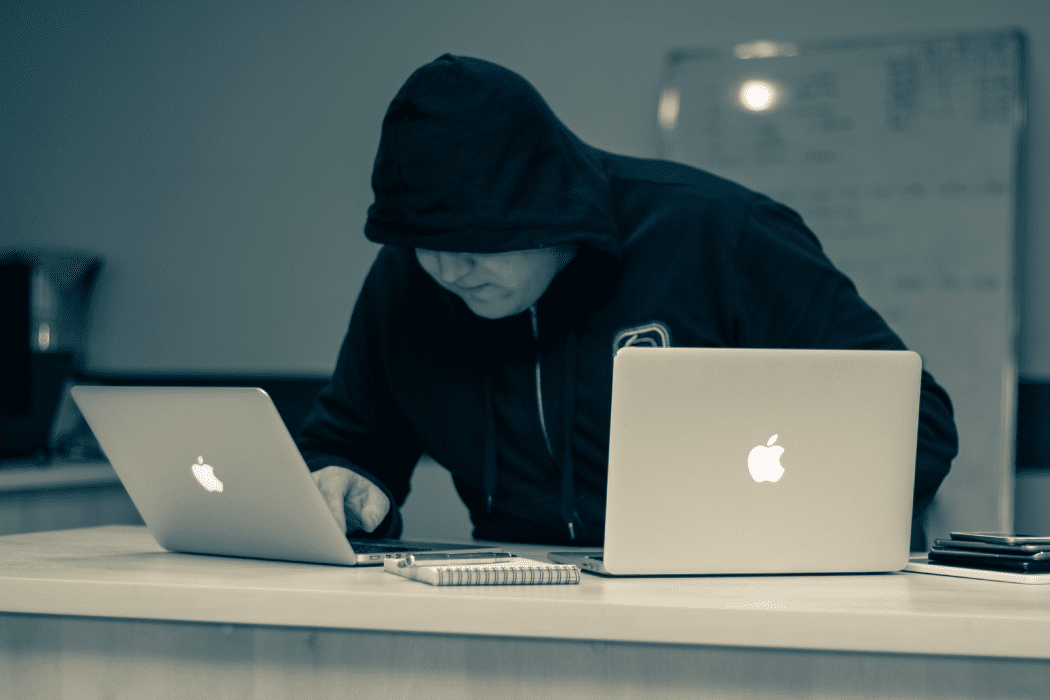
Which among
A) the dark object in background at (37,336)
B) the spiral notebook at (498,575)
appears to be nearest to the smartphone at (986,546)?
Answer: the spiral notebook at (498,575)

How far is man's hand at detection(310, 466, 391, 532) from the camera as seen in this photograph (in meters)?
1.26

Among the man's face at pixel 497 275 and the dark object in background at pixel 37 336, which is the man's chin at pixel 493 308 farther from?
the dark object in background at pixel 37 336

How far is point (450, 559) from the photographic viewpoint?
100 centimetres

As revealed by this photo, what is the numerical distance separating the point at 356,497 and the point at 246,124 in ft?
6.50

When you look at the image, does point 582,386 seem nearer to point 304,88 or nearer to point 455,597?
point 455,597

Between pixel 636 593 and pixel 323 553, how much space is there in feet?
1.16

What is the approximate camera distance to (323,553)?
106 centimetres

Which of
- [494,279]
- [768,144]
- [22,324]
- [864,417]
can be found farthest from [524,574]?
[22,324]

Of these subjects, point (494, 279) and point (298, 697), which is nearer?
point (298, 697)

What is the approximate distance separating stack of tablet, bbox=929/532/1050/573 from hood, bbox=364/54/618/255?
55cm

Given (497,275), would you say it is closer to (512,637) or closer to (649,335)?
(649,335)

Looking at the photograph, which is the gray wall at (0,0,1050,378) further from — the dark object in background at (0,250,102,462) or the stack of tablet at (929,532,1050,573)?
the stack of tablet at (929,532,1050,573)

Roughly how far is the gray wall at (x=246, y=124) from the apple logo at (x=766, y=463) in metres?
1.86

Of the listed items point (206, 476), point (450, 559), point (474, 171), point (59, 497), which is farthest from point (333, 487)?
point (59, 497)
